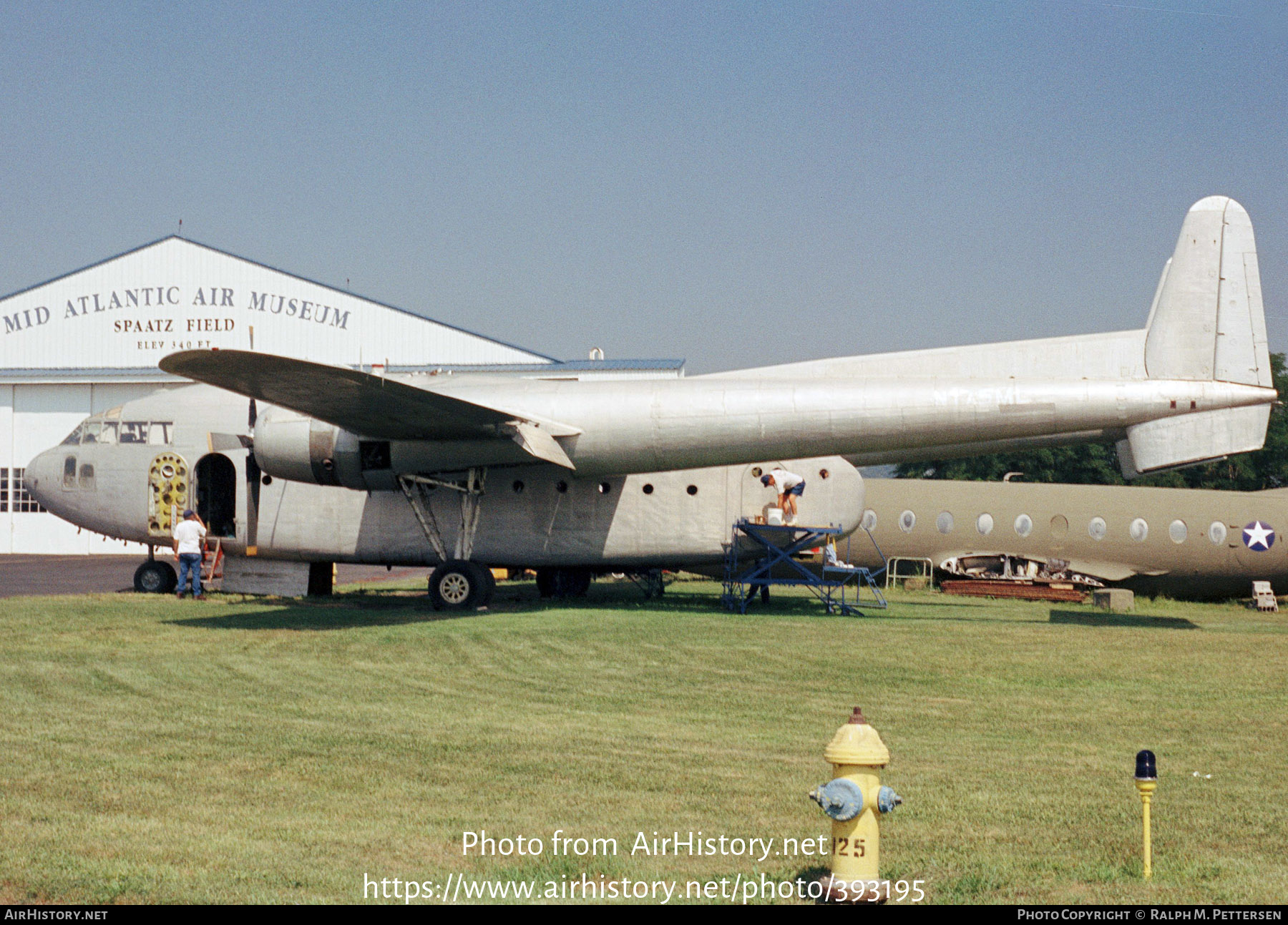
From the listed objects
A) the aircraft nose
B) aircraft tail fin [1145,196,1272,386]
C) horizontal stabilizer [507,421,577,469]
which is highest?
aircraft tail fin [1145,196,1272,386]

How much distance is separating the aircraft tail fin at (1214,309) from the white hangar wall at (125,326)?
32.7 m

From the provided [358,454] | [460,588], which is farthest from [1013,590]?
[358,454]

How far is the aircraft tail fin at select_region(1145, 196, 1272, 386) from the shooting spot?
59.4ft

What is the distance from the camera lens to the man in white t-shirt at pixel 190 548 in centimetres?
2128

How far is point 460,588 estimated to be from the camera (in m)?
20.7

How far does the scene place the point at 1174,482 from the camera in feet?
202

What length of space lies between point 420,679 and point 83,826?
627 cm

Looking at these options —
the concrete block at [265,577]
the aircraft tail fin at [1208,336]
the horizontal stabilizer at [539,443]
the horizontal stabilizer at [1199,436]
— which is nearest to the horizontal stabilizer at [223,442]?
the concrete block at [265,577]

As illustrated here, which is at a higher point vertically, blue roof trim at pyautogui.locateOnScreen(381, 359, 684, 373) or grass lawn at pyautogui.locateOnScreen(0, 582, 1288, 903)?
blue roof trim at pyautogui.locateOnScreen(381, 359, 684, 373)

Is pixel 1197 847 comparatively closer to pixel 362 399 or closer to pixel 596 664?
pixel 596 664

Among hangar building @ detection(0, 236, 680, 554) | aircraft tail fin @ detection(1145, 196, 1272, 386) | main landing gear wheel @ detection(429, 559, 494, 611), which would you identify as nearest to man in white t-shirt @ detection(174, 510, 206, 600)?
main landing gear wheel @ detection(429, 559, 494, 611)

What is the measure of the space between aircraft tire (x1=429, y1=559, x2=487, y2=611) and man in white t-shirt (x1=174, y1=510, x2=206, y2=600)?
460 cm

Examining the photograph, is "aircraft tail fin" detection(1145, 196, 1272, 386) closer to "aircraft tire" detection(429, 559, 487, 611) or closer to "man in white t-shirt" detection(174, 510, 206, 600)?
"aircraft tire" detection(429, 559, 487, 611)

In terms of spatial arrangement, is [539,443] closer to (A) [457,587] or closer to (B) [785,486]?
(A) [457,587]
